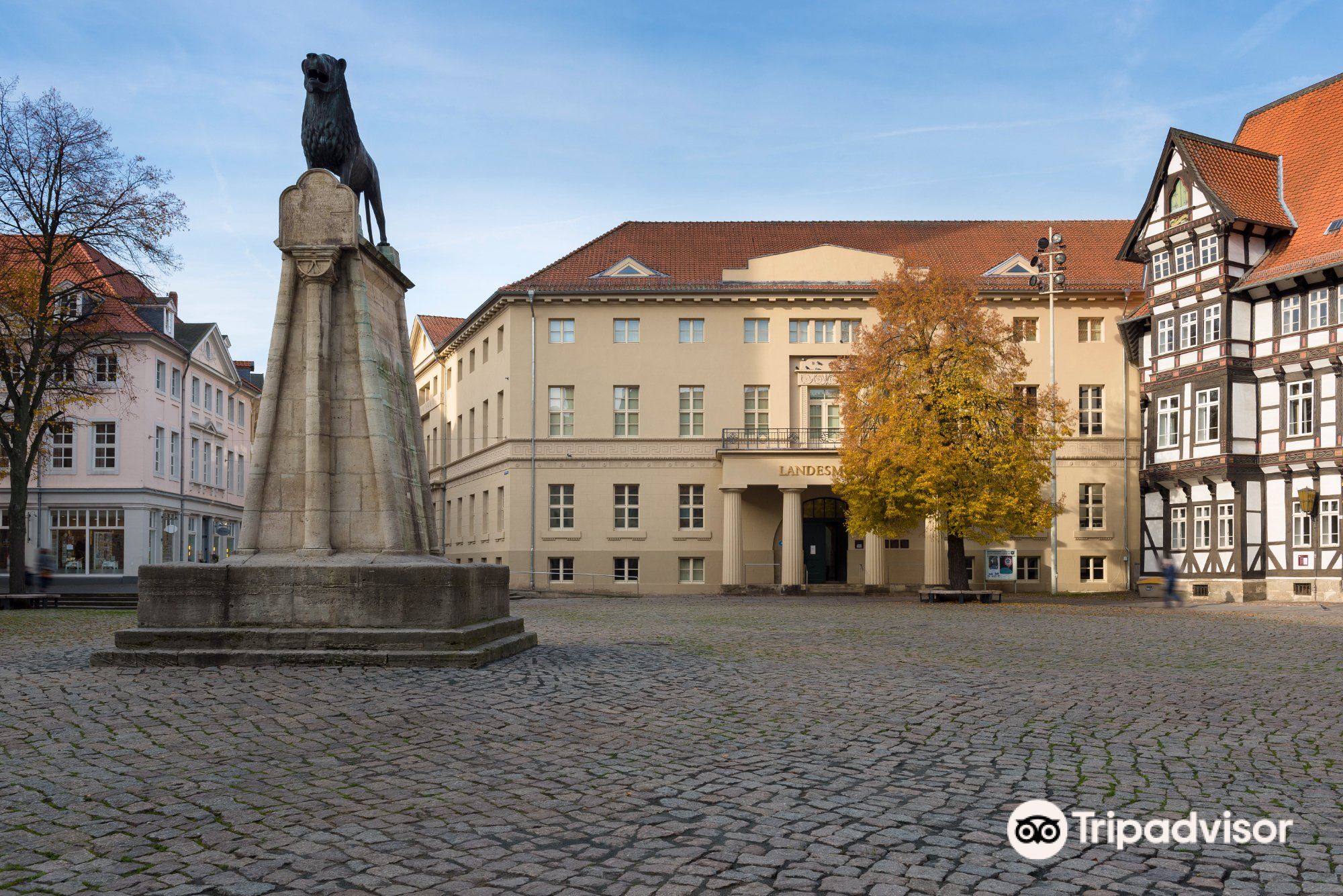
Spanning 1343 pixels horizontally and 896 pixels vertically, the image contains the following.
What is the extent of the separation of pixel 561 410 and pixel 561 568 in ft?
20.9

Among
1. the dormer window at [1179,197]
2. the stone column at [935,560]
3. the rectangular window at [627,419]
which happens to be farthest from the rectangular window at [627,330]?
the dormer window at [1179,197]

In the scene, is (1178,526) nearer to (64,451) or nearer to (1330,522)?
(1330,522)

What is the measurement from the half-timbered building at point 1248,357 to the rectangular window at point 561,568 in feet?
70.8

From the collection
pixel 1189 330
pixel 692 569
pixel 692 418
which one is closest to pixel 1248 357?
pixel 1189 330

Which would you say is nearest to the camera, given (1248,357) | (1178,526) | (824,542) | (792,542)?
(1248,357)

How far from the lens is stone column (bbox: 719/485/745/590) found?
46.0 m

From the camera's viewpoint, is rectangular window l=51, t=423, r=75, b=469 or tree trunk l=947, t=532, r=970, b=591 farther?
rectangular window l=51, t=423, r=75, b=469

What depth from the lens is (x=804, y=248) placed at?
4888cm

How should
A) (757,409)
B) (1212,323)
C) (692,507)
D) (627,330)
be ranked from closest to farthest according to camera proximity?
(1212,323)
(692,507)
(757,409)
(627,330)

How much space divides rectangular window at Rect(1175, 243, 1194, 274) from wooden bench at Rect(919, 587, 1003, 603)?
1297 centimetres

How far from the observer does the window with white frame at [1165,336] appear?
4131 centimetres

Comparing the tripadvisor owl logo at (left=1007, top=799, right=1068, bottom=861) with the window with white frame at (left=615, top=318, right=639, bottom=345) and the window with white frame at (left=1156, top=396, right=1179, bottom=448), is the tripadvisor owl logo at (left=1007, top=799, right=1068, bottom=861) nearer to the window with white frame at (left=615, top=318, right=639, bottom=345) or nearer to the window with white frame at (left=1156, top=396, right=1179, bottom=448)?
the window with white frame at (left=1156, top=396, right=1179, bottom=448)

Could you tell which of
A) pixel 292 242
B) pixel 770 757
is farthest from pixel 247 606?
pixel 770 757

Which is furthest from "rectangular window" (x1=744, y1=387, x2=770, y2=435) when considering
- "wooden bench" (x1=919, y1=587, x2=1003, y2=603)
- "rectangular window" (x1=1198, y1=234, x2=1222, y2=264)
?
"rectangular window" (x1=1198, y1=234, x2=1222, y2=264)
